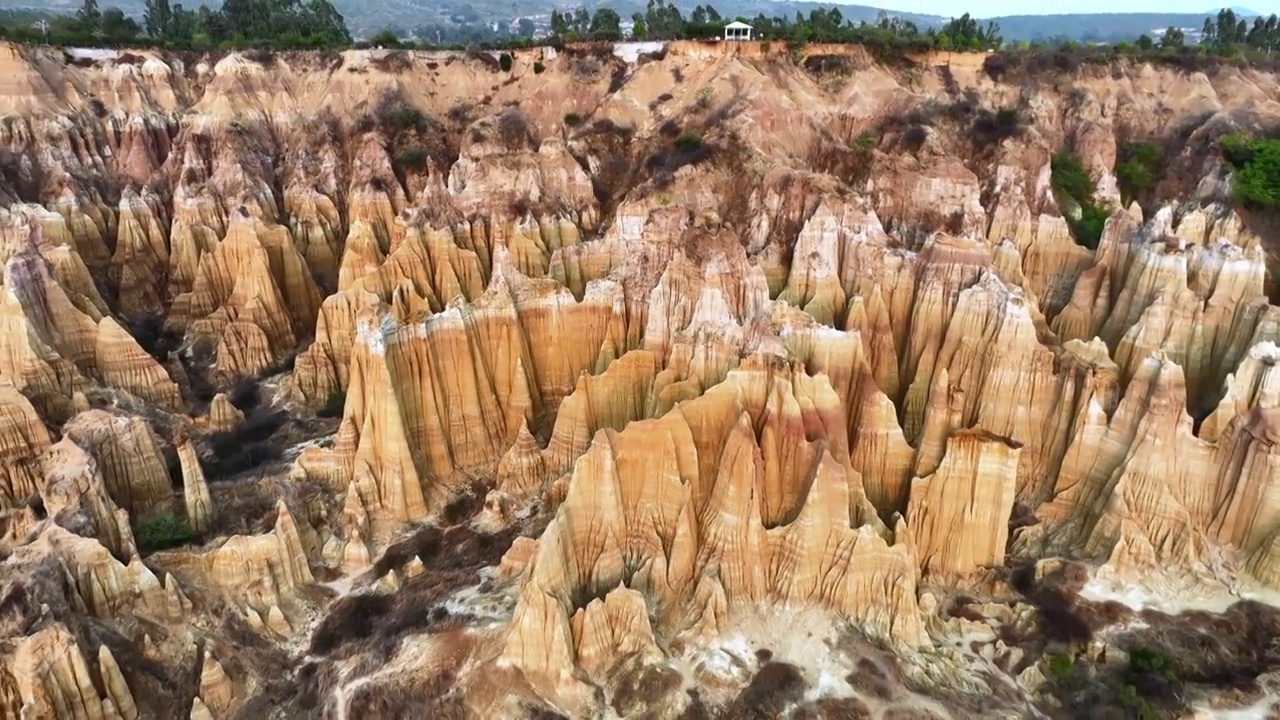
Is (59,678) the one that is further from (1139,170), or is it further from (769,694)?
(1139,170)

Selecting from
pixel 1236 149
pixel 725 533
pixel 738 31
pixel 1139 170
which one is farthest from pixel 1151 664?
pixel 738 31

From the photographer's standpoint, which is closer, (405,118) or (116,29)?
(405,118)

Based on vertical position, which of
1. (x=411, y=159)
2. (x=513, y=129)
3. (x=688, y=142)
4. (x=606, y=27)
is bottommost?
(x=411, y=159)

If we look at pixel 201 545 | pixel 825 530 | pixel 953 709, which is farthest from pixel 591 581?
pixel 201 545

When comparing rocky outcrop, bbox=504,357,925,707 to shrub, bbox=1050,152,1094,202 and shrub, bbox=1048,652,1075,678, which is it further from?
shrub, bbox=1050,152,1094,202

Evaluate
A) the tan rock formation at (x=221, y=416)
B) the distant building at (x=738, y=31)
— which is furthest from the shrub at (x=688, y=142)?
the tan rock formation at (x=221, y=416)

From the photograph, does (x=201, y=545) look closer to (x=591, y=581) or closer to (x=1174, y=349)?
(x=591, y=581)

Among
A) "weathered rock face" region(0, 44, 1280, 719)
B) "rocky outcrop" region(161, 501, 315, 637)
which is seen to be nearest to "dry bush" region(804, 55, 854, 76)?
"weathered rock face" region(0, 44, 1280, 719)
